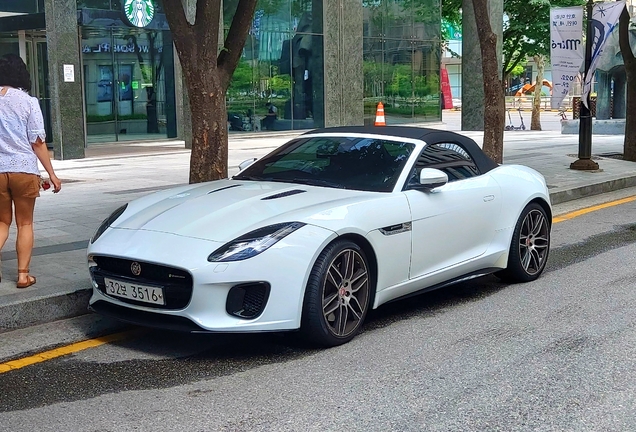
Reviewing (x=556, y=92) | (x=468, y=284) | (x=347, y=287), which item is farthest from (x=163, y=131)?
(x=347, y=287)

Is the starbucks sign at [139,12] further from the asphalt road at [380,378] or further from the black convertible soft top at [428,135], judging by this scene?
the asphalt road at [380,378]

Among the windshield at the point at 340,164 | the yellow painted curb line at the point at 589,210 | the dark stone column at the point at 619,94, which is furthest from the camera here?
the dark stone column at the point at 619,94

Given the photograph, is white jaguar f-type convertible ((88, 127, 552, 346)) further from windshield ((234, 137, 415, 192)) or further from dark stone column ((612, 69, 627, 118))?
dark stone column ((612, 69, 627, 118))

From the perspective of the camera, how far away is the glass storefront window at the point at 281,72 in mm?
23781

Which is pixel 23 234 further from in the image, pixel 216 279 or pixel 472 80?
pixel 472 80

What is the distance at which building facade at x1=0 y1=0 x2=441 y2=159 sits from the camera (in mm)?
17938

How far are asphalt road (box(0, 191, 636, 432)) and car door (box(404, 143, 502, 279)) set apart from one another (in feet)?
1.47

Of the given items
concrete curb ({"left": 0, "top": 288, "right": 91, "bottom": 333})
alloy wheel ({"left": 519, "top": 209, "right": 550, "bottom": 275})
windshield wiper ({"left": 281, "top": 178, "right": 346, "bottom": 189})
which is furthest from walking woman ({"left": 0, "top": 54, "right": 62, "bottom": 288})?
alloy wheel ({"left": 519, "top": 209, "right": 550, "bottom": 275})

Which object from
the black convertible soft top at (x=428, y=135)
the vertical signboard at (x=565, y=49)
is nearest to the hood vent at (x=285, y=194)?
the black convertible soft top at (x=428, y=135)

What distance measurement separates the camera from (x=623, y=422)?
159 inches

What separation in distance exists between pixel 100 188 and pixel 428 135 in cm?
750

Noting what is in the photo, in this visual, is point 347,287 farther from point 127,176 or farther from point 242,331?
point 127,176

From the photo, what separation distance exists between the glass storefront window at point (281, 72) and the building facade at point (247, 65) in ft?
0.10

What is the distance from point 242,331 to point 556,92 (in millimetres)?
10929
